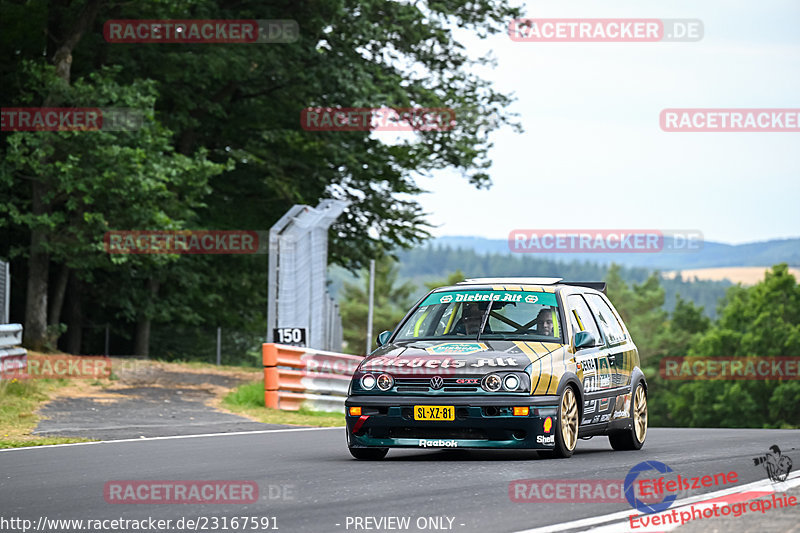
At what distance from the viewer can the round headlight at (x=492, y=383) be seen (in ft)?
36.7

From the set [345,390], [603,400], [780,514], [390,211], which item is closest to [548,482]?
[780,514]

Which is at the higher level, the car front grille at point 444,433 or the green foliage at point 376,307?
the green foliage at point 376,307

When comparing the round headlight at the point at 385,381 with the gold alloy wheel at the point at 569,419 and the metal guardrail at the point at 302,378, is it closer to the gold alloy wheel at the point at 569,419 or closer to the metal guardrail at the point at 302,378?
the gold alloy wheel at the point at 569,419

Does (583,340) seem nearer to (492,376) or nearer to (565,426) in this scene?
(565,426)

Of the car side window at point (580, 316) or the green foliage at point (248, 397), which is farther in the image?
the green foliage at point (248, 397)

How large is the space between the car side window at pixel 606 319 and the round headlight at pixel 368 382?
115 inches

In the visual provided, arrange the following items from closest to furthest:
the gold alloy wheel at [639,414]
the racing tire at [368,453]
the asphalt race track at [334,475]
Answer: the asphalt race track at [334,475], the racing tire at [368,453], the gold alloy wheel at [639,414]

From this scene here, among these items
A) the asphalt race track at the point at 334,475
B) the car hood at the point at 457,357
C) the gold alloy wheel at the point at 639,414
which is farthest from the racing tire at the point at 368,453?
the gold alloy wheel at the point at 639,414

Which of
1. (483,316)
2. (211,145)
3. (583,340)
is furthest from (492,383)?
(211,145)

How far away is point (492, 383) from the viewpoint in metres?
11.2

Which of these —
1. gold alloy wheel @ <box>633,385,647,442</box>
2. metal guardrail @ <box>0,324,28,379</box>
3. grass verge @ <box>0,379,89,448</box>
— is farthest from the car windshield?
metal guardrail @ <box>0,324,28,379</box>

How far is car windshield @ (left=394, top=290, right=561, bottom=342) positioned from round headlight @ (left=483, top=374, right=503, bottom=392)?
40.6 inches

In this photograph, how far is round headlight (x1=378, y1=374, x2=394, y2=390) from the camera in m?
11.4

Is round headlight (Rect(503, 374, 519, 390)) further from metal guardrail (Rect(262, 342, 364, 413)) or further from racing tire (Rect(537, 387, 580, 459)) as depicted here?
metal guardrail (Rect(262, 342, 364, 413))
